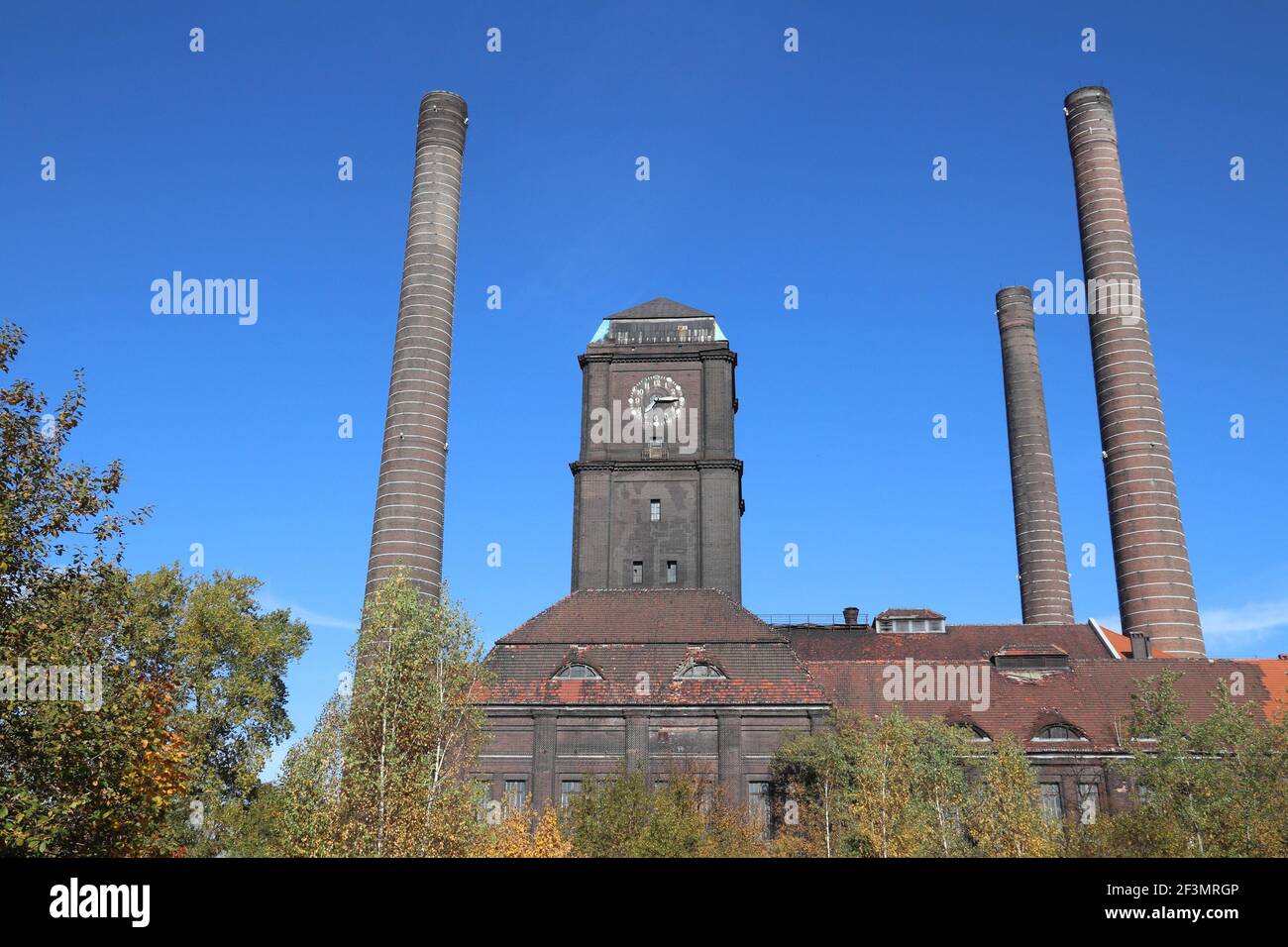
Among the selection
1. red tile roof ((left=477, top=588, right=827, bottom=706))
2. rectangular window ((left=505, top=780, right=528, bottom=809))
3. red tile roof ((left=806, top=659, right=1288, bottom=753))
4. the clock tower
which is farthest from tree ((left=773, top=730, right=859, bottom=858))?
the clock tower

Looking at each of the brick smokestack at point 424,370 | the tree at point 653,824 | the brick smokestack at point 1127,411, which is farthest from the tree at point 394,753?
the brick smokestack at point 1127,411

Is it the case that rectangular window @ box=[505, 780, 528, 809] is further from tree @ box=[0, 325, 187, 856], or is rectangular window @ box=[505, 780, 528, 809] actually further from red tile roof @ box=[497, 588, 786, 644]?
tree @ box=[0, 325, 187, 856]

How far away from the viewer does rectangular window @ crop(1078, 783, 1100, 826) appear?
42.4 metres

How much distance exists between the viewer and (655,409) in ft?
195

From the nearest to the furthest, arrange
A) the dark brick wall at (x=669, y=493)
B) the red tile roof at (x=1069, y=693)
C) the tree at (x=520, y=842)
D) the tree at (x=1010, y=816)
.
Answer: the tree at (x=520, y=842), the tree at (x=1010, y=816), the red tile roof at (x=1069, y=693), the dark brick wall at (x=669, y=493)

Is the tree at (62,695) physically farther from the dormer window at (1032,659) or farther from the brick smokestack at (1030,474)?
the brick smokestack at (1030,474)

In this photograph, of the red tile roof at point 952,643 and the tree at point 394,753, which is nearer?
the tree at point 394,753

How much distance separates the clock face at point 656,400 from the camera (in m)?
59.1

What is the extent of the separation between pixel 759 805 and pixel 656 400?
2527cm

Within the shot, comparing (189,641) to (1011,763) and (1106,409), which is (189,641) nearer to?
(1011,763)

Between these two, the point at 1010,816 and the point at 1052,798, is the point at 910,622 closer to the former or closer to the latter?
the point at 1052,798

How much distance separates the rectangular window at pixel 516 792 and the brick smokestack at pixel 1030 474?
130ft
